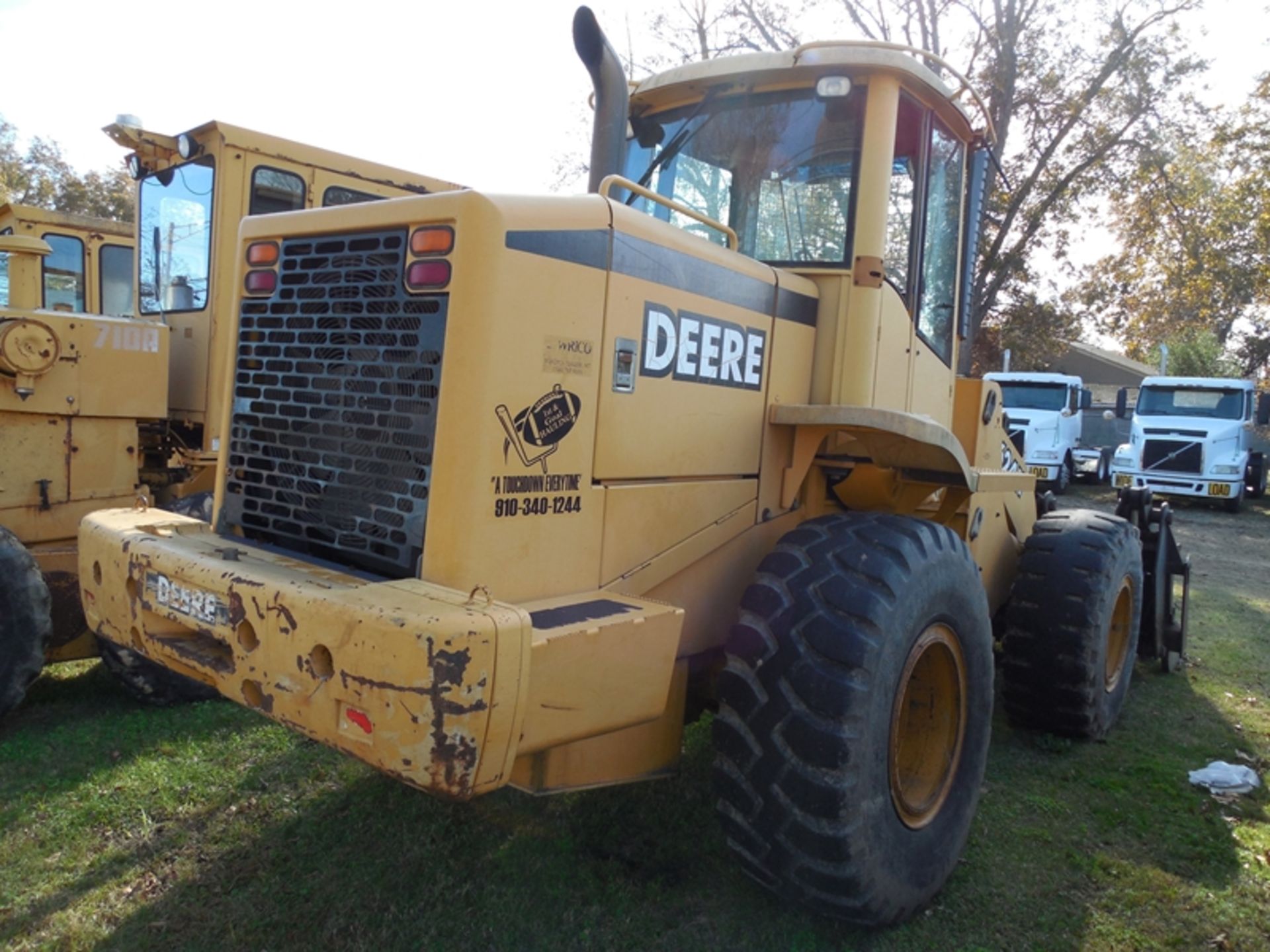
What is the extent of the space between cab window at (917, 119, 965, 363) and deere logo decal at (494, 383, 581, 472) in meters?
1.94

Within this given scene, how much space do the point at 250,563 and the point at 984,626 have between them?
252 cm

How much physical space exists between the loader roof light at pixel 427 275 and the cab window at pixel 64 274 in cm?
598

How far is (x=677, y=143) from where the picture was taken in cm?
384

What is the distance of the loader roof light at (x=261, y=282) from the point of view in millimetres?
3031

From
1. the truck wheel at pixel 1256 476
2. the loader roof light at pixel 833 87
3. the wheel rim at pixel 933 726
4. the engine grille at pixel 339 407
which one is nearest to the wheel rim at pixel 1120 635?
the wheel rim at pixel 933 726

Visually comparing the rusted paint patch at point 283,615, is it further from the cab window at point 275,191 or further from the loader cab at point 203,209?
the cab window at point 275,191

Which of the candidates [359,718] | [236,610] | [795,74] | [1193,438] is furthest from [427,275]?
[1193,438]

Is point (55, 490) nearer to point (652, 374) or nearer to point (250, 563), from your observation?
point (250, 563)

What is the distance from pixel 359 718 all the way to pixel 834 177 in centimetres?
251

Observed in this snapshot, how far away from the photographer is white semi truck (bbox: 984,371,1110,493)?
17.9m

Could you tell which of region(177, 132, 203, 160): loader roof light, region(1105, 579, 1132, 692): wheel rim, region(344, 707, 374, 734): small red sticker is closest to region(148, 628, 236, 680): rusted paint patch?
region(344, 707, 374, 734): small red sticker

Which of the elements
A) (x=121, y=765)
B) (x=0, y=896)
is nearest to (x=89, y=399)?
(x=121, y=765)

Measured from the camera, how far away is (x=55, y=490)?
5.18m

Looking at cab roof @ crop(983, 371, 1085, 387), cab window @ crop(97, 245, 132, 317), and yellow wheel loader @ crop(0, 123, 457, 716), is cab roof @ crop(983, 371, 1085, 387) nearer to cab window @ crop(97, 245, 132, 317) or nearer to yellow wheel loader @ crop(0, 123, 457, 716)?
yellow wheel loader @ crop(0, 123, 457, 716)
